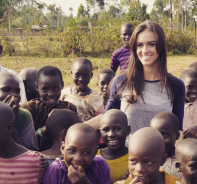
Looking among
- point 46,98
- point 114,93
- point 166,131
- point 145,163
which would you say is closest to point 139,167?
point 145,163

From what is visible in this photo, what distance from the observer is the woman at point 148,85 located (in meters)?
2.35

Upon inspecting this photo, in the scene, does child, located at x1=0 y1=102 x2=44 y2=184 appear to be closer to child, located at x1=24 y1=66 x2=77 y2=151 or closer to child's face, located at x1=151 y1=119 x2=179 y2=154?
child, located at x1=24 y1=66 x2=77 y2=151

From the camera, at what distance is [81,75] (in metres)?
3.45

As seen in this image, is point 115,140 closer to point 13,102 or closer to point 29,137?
point 29,137

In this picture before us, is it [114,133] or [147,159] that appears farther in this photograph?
[114,133]

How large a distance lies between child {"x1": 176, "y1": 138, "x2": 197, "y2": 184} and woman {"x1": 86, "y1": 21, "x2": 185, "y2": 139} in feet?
1.34

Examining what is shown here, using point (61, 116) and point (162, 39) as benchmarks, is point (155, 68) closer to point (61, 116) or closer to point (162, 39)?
point (162, 39)

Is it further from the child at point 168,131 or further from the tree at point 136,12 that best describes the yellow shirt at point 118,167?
the tree at point 136,12

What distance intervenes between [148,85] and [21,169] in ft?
4.20

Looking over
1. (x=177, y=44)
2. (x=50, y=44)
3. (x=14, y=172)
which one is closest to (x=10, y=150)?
(x=14, y=172)

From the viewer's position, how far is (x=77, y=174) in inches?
67.6

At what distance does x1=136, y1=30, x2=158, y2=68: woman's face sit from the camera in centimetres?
234

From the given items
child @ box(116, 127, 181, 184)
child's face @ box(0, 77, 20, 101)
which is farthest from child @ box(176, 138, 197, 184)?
child's face @ box(0, 77, 20, 101)

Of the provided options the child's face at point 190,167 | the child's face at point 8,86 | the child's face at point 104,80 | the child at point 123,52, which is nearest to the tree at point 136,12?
the child at point 123,52
